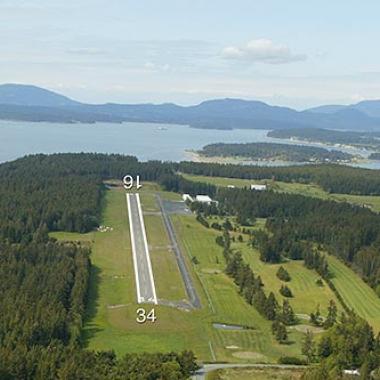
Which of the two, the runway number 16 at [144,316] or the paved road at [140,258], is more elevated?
the paved road at [140,258]

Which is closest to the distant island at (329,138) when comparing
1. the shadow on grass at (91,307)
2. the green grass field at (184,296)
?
the green grass field at (184,296)

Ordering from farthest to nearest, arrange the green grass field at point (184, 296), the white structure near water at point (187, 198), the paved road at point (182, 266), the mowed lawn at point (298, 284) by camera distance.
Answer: the white structure near water at point (187, 198)
the mowed lawn at point (298, 284)
the paved road at point (182, 266)
the green grass field at point (184, 296)

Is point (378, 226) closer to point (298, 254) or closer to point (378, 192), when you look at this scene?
point (298, 254)

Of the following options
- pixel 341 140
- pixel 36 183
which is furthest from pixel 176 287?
pixel 341 140

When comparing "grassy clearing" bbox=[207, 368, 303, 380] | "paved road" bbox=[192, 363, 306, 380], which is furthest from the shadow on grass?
"grassy clearing" bbox=[207, 368, 303, 380]

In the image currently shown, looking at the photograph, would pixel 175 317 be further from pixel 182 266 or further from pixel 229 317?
pixel 182 266

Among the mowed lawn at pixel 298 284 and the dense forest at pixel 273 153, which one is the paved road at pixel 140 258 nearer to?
the mowed lawn at pixel 298 284

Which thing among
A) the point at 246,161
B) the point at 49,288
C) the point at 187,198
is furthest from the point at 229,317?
the point at 246,161
